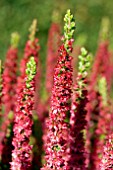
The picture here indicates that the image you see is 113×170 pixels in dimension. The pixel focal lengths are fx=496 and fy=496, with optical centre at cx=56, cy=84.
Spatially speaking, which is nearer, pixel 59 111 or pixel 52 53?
pixel 59 111

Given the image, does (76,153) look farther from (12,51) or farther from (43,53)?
(43,53)

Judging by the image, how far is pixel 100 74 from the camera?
1541 cm

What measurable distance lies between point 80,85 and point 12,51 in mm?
3531

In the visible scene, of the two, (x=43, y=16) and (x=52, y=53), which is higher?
(x=43, y=16)

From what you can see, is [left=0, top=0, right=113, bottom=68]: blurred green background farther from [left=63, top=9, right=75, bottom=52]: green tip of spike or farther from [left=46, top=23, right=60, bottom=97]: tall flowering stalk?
[left=63, top=9, right=75, bottom=52]: green tip of spike

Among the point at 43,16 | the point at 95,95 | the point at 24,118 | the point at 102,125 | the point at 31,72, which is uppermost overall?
the point at 43,16

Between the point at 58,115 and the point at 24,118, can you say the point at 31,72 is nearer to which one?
the point at 24,118

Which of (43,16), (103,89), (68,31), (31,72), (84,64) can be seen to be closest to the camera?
(68,31)

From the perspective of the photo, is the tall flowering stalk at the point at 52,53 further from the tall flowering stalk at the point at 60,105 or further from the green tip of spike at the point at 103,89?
the tall flowering stalk at the point at 60,105

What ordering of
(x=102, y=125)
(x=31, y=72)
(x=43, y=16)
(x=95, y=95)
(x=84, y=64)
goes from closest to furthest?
(x=31, y=72) < (x=84, y=64) < (x=102, y=125) < (x=95, y=95) < (x=43, y=16)

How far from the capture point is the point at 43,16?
36.0 m

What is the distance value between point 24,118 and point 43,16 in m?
27.3

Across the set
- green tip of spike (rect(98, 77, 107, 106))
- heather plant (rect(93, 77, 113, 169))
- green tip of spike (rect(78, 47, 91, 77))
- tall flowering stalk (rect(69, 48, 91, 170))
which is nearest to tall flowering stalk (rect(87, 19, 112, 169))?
heather plant (rect(93, 77, 113, 169))

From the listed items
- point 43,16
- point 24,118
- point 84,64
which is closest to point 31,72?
point 24,118
